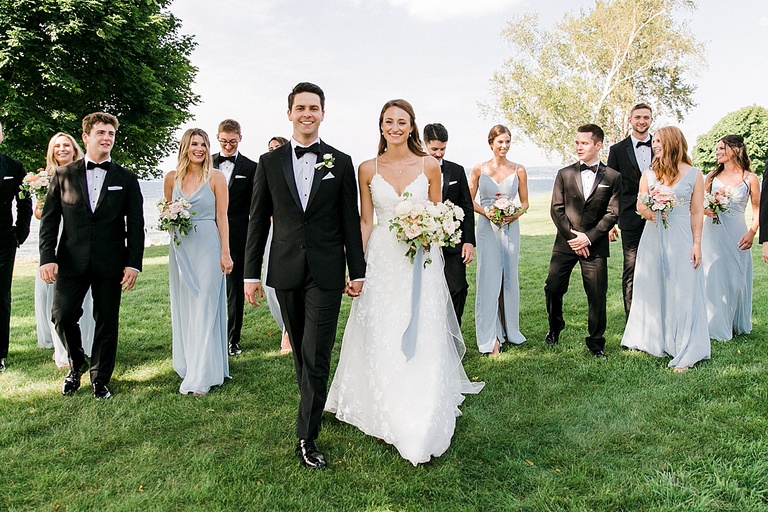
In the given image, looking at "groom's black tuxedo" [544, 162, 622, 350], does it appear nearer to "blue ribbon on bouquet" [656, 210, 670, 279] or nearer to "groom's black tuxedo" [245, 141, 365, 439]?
"blue ribbon on bouquet" [656, 210, 670, 279]

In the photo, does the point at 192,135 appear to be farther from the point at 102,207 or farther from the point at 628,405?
the point at 628,405

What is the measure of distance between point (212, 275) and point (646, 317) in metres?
5.10

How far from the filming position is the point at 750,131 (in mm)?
30453

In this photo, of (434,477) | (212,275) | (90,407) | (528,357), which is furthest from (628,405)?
(90,407)

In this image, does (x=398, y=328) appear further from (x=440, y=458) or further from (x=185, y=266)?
(x=185, y=266)

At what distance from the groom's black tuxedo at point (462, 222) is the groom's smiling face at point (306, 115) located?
8.24 feet

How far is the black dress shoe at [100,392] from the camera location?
18.5 feet

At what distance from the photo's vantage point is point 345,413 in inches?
196

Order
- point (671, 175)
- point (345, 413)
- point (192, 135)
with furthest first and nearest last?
point (671, 175) → point (192, 135) → point (345, 413)

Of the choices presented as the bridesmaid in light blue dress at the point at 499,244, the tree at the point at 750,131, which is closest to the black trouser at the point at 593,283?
the bridesmaid in light blue dress at the point at 499,244

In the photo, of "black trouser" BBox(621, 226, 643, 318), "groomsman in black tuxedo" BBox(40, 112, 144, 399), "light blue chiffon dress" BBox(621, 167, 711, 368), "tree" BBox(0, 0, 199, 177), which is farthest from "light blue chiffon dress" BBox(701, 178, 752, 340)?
"tree" BBox(0, 0, 199, 177)

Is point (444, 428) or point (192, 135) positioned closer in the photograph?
point (444, 428)

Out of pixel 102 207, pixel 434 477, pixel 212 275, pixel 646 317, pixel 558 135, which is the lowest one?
pixel 434 477

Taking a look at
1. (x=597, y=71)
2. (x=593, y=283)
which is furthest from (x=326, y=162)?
(x=597, y=71)
